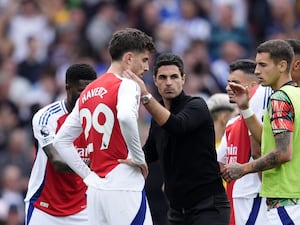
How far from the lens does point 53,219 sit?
455 inches

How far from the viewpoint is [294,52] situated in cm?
1054

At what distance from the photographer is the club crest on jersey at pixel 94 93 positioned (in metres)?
9.87

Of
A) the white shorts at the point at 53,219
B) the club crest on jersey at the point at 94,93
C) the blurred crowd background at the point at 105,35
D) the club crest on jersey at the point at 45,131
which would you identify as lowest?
the white shorts at the point at 53,219

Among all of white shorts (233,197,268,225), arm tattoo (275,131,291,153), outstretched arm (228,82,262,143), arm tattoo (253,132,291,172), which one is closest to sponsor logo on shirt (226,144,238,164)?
white shorts (233,197,268,225)

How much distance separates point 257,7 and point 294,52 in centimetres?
988

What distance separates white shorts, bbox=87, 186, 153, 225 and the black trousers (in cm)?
60

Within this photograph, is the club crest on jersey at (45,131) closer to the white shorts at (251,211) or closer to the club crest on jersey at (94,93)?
the club crest on jersey at (94,93)

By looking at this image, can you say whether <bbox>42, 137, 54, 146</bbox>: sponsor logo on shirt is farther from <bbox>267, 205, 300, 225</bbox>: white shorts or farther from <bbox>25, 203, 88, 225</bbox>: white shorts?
<bbox>267, 205, 300, 225</bbox>: white shorts

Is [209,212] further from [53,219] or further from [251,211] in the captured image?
[53,219]

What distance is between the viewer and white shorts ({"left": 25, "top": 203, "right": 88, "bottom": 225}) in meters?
11.6

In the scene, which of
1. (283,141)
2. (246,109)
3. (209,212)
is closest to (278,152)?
(283,141)

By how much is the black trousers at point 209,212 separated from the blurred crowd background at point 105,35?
776 centimetres

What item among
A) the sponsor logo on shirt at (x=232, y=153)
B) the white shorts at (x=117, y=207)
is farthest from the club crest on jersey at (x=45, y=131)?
the sponsor logo on shirt at (x=232, y=153)

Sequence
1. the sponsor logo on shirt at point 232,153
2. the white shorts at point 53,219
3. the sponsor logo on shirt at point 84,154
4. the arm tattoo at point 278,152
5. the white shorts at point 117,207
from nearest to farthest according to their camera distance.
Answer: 1. the arm tattoo at point 278,152
2. the white shorts at point 117,207
3. the sponsor logo on shirt at point 84,154
4. the sponsor logo on shirt at point 232,153
5. the white shorts at point 53,219
